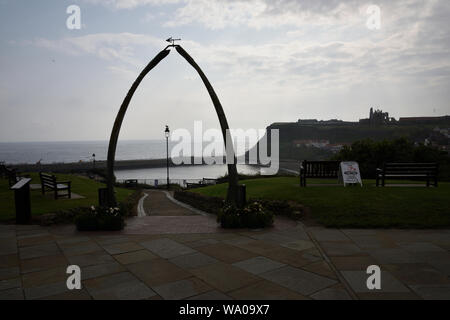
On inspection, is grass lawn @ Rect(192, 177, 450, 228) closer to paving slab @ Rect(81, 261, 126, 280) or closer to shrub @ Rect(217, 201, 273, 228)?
shrub @ Rect(217, 201, 273, 228)

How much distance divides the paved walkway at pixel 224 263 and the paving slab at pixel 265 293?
0.01 m

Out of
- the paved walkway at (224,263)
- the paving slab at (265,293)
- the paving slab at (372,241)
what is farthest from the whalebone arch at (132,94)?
the paving slab at (265,293)

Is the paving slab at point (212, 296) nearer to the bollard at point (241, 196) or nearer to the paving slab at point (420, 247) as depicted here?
the paving slab at point (420, 247)

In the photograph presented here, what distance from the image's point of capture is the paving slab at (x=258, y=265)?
183 inches

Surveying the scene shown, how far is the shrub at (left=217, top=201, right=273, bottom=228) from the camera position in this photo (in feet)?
24.2

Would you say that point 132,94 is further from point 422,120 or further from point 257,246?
point 422,120

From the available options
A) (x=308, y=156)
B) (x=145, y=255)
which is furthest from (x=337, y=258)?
(x=308, y=156)

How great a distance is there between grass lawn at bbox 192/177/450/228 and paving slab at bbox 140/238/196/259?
147 inches

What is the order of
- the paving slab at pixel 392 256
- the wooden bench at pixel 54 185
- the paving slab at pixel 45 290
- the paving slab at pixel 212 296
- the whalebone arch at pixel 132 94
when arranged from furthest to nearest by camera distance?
the wooden bench at pixel 54 185
the whalebone arch at pixel 132 94
the paving slab at pixel 392 256
the paving slab at pixel 45 290
the paving slab at pixel 212 296

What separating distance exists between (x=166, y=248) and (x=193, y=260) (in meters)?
0.93

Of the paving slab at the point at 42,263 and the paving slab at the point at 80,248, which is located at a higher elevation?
the paving slab at the point at 42,263

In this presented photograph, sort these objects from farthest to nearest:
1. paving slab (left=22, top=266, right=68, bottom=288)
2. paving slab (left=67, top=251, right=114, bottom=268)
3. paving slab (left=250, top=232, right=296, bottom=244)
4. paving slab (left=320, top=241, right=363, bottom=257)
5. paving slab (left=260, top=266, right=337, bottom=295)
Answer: paving slab (left=250, top=232, right=296, bottom=244), paving slab (left=320, top=241, right=363, bottom=257), paving slab (left=67, top=251, right=114, bottom=268), paving slab (left=22, top=266, right=68, bottom=288), paving slab (left=260, top=266, right=337, bottom=295)

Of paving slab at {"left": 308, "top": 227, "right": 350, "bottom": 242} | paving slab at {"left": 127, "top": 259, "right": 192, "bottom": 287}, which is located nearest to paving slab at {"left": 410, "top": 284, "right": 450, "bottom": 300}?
paving slab at {"left": 308, "top": 227, "right": 350, "bottom": 242}
